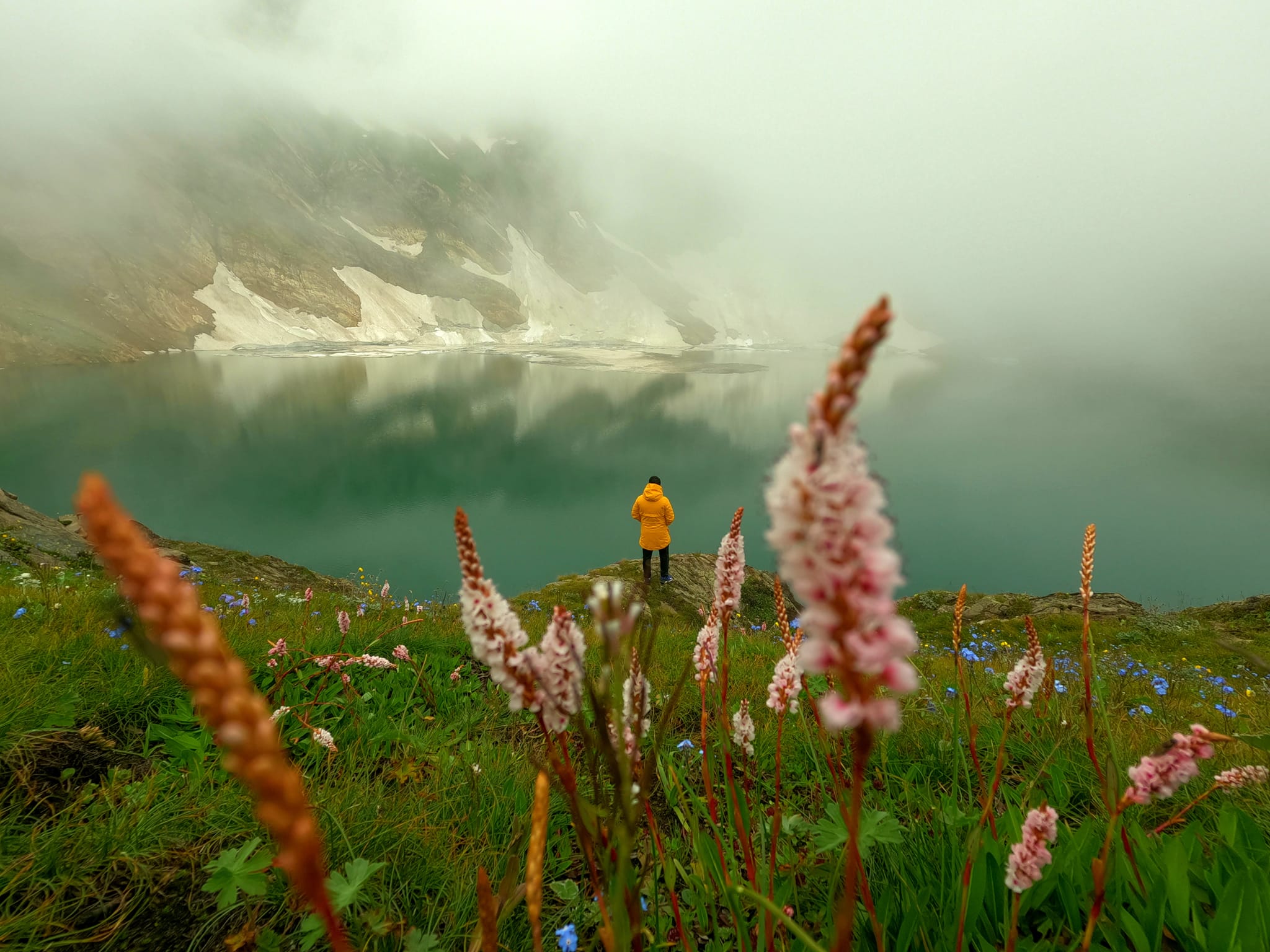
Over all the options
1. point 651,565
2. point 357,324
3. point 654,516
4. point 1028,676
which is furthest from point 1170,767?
point 357,324

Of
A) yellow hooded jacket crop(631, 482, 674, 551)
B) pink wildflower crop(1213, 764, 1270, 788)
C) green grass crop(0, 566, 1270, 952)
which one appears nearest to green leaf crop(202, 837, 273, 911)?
green grass crop(0, 566, 1270, 952)

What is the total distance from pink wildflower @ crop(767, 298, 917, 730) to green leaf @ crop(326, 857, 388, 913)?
2.24m

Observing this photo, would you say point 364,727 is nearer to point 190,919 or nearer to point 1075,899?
point 190,919

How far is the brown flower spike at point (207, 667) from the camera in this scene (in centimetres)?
63

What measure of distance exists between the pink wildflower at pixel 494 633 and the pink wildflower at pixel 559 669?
43 millimetres

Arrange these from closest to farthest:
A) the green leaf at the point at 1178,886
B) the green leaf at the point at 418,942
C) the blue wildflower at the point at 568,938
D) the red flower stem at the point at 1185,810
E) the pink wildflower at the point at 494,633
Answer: the pink wildflower at the point at 494,633 < the red flower stem at the point at 1185,810 < the green leaf at the point at 418,942 < the green leaf at the point at 1178,886 < the blue wildflower at the point at 568,938

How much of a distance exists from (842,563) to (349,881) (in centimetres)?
266

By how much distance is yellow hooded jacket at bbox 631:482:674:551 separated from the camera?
18.0 meters

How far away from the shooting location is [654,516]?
18.0 m

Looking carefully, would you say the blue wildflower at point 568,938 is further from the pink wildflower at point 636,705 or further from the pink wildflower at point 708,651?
the pink wildflower at point 708,651

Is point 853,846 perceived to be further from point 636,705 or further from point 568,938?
point 568,938

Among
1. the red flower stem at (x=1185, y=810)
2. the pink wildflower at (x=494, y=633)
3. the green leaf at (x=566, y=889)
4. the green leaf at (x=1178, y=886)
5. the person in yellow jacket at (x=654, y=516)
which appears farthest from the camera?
the person in yellow jacket at (x=654, y=516)

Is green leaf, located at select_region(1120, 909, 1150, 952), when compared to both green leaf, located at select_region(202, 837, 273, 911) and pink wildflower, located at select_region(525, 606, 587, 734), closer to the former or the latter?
pink wildflower, located at select_region(525, 606, 587, 734)

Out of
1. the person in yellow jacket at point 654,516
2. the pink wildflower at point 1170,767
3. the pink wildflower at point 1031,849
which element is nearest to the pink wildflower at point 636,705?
the pink wildflower at point 1031,849
